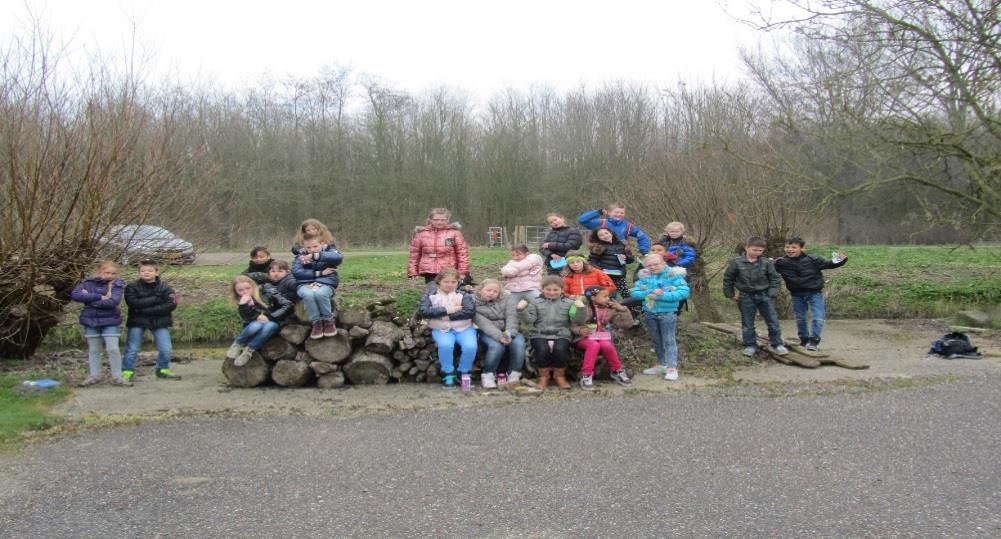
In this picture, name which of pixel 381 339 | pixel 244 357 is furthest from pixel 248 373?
pixel 381 339

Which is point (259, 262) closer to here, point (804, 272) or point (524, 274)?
point (524, 274)

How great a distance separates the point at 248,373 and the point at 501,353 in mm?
2674

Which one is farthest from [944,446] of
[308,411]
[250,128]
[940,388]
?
[250,128]

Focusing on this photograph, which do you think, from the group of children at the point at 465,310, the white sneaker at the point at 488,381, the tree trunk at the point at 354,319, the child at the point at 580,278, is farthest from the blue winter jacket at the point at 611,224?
the tree trunk at the point at 354,319

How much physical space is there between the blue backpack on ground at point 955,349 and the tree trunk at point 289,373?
8.09 m

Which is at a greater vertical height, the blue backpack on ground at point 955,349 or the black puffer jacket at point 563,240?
the black puffer jacket at point 563,240

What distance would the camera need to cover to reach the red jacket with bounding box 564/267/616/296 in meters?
7.89

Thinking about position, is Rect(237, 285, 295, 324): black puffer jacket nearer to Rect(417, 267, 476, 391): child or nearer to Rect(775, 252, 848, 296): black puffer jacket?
Rect(417, 267, 476, 391): child

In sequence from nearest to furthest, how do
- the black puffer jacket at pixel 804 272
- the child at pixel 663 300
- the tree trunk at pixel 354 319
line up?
the tree trunk at pixel 354 319 < the child at pixel 663 300 < the black puffer jacket at pixel 804 272

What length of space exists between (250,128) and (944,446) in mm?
34751

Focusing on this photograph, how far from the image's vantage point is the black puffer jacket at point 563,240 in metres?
8.57

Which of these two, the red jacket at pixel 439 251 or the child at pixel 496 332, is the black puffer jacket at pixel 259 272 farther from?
the child at pixel 496 332

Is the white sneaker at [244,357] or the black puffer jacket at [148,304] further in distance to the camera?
the black puffer jacket at [148,304]

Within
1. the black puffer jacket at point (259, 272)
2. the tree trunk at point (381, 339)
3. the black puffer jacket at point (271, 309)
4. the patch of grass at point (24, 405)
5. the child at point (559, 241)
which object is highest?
the child at point (559, 241)
